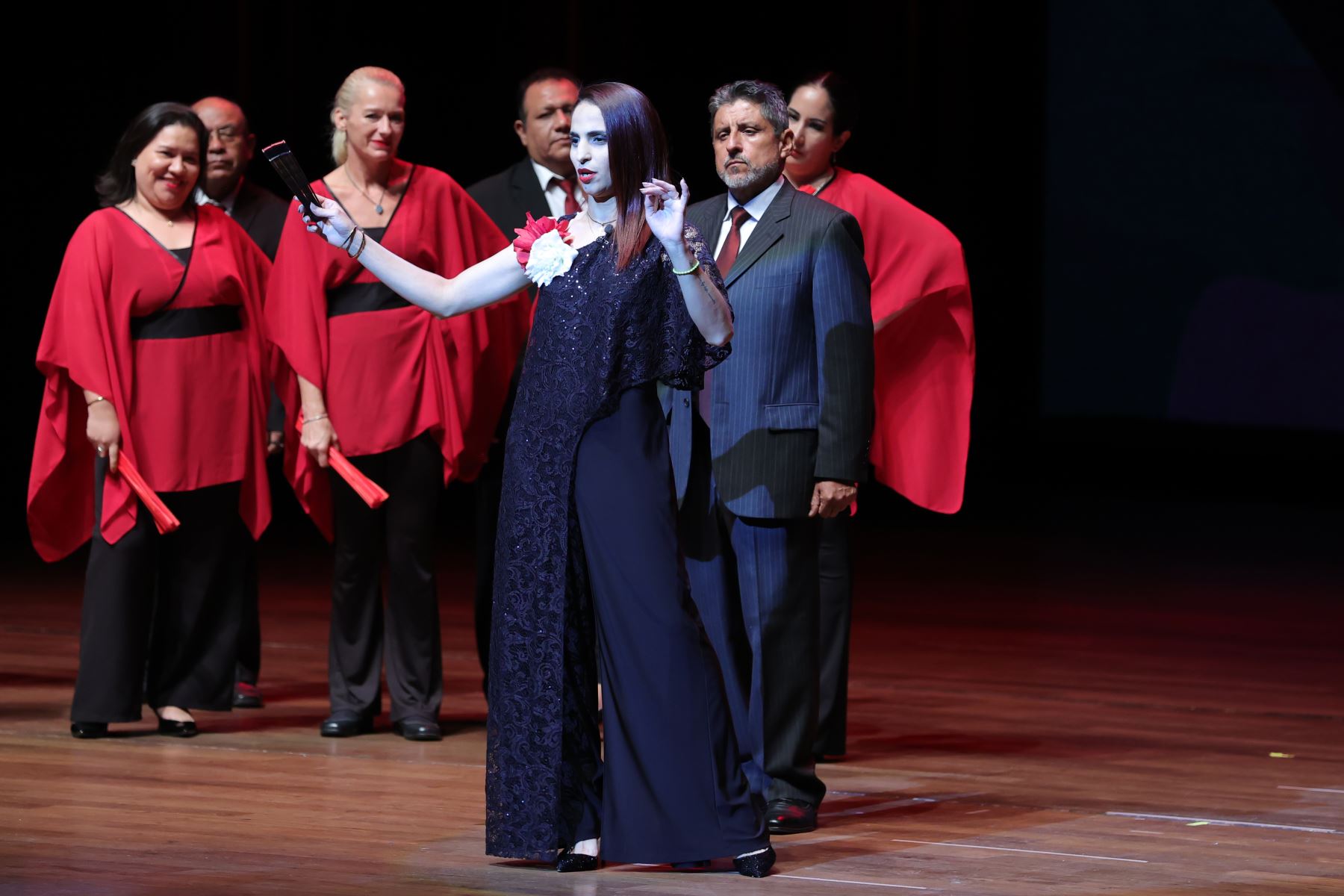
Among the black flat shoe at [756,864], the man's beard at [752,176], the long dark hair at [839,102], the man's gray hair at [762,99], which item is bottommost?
the black flat shoe at [756,864]

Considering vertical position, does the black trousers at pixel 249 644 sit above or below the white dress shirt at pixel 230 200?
below

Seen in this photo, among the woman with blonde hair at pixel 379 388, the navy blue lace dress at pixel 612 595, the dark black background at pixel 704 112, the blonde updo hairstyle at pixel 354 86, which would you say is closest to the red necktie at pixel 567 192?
the woman with blonde hair at pixel 379 388

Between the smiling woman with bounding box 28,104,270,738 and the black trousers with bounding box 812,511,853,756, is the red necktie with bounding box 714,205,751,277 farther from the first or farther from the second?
the smiling woman with bounding box 28,104,270,738

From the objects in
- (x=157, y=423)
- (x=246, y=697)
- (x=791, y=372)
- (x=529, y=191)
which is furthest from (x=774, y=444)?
(x=246, y=697)

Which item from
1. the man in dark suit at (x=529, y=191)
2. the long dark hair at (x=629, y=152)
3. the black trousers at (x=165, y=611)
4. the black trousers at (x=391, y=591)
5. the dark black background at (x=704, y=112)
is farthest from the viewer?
the dark black background at (x=704, y=112)

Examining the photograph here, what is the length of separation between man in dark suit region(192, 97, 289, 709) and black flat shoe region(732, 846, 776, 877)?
Answer: 217 centimetres

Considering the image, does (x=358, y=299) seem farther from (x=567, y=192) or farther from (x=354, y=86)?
(x=567, y=192)

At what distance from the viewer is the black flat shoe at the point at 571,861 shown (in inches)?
128

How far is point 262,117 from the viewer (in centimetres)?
889

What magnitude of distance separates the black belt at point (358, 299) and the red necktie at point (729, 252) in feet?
3.33

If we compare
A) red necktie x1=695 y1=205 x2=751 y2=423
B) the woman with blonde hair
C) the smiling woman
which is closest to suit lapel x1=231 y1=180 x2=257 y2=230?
the smiling woman

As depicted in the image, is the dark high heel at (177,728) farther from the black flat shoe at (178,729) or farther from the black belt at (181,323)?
the black belt at (181,323)

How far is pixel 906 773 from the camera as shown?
168 inches

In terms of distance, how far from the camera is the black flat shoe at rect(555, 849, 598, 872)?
3264 millimetres
